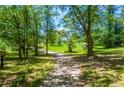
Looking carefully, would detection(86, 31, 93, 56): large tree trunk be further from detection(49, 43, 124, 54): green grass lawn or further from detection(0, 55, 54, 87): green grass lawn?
detection(0, 55, 54, 87): green grass lawn

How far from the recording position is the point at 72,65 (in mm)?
6336

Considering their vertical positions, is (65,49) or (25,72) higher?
(65,49)

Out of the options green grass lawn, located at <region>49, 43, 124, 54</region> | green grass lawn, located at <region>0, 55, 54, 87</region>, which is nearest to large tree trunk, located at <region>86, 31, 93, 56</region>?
green grass lawn, located at <region>49, 43, 124, 54</region>

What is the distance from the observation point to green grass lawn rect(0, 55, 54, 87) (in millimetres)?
6129

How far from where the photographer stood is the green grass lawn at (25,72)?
6129 mm

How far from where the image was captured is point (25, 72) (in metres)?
6.22

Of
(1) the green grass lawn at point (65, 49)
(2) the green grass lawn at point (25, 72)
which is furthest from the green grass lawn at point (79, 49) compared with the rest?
(2) the green grass lawn at point (25, 72)

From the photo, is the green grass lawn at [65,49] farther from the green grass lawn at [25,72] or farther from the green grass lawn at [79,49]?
the green grass lawn at [25,72]

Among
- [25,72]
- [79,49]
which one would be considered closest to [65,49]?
[79,49]

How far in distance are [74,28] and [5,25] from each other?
1.13 m

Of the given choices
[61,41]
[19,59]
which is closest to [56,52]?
[61,41]

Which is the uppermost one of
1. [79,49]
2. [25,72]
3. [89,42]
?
[89,42]

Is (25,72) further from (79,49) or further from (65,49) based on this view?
(79,49)

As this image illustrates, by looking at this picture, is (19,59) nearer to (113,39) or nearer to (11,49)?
(11,49)
